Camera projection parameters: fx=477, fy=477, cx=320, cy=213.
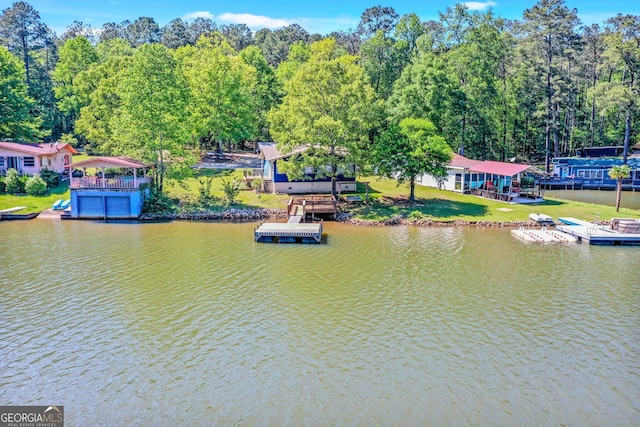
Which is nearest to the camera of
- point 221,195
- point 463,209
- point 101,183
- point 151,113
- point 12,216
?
point 12,216

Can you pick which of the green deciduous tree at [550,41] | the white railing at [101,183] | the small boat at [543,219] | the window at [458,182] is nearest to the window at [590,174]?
the green deciduous tree at [550,41]

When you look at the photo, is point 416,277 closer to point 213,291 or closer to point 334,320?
point 334,320

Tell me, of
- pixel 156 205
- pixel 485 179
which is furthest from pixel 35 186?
pixel 485 179

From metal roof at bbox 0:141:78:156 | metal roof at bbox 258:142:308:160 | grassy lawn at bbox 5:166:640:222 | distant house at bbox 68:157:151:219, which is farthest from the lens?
metal roof at bbox 0:141:78:156

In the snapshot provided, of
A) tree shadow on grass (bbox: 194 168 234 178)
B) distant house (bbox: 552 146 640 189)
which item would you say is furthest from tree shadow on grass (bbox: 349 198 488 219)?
distant house (bbox: 552 146 640 189)

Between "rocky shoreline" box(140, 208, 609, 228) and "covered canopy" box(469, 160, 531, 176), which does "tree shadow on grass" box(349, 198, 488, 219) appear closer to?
"rocky shoreline" box(140, 208, 609, 228)

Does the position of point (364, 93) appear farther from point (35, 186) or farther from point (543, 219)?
point (35, 186)

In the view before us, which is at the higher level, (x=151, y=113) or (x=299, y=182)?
(x=151, y=113)
